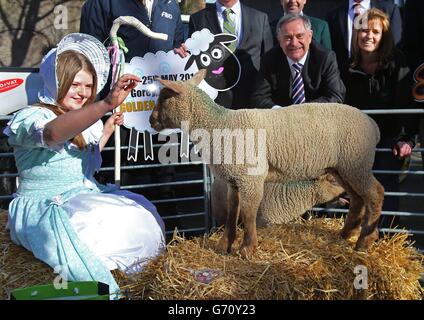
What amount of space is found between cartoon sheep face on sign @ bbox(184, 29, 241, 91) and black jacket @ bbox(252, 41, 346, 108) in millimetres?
225

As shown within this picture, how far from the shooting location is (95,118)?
2439 mm

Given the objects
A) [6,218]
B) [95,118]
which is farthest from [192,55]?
[6,218]

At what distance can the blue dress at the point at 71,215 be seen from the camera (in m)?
2.60

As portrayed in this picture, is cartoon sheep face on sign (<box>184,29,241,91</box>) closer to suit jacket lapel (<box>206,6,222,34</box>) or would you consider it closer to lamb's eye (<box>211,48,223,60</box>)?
lamb's eye (<box>211,48,223,60</box>)

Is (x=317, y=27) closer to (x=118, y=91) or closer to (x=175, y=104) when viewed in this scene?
(x=175, y=104)

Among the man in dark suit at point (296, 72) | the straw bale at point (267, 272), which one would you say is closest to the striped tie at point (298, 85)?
the man in dark suit at point (296, 72)

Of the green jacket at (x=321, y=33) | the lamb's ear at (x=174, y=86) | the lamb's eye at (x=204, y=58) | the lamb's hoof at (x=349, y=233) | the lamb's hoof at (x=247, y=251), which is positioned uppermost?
the green jacket at (x=321, y=33)

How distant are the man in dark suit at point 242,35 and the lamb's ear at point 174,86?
1.12 m

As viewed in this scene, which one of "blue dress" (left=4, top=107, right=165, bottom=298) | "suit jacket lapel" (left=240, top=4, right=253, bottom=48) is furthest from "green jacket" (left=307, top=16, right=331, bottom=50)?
"blue dress" (left=4, top=107, right=165, bottom=298)

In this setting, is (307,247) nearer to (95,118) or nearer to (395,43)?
(95,118)

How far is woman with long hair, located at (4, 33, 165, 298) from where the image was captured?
2584 millimetres

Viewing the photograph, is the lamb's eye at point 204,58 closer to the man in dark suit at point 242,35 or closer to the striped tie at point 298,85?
the man in dark suit at point 242,35

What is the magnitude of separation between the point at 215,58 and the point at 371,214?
159 cm
